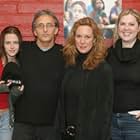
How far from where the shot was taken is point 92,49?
2986 millimetres

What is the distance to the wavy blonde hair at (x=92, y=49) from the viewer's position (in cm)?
295

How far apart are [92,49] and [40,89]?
1.59 feet

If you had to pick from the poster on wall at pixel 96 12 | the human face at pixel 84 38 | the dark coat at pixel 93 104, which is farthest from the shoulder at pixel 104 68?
the poster on wall at pixel 96 12

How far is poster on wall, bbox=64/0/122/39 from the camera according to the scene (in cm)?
382

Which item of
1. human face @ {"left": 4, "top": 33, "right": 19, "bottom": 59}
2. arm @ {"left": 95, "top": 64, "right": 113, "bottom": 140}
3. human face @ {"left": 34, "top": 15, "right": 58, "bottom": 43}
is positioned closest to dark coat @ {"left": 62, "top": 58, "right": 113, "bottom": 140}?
arm @ {"left": 95, "top": 64, "right": 113, "bottom": 140}

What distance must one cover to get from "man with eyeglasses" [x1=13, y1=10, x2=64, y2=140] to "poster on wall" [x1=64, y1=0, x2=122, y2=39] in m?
0.65

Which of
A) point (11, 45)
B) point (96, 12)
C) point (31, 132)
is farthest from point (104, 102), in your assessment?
point (96, 12)

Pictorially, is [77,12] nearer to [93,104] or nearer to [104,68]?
[104,68]

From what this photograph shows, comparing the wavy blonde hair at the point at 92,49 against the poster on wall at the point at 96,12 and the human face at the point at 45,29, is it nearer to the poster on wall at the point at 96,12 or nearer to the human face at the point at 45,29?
the human face at the point at 45,29

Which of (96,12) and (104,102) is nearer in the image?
(104,102)

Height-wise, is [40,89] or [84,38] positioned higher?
[84,38]

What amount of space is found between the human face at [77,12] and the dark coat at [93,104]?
989 mm

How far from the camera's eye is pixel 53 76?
316 centimetres

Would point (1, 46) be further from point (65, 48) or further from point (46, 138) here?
point (46, 138)
